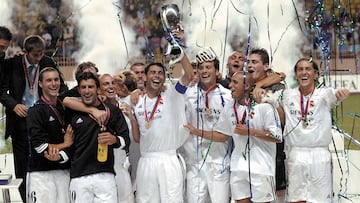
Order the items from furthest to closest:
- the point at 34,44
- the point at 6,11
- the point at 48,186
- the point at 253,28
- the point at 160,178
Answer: the point at 6,11
the point at 253,28
the point at 34,44
the point at 160,178
the point at 48,186

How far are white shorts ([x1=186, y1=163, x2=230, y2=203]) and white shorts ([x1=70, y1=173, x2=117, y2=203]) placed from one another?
82 centimetres

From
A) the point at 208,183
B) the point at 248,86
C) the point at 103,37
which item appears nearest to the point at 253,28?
the point at 103,37

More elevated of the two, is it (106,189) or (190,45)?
(190,45)

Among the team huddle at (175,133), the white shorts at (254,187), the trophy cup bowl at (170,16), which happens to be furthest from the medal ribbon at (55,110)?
the white shorts at (254,187)

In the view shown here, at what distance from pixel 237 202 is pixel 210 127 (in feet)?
2.41

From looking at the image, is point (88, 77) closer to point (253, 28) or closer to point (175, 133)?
point (175, 133)

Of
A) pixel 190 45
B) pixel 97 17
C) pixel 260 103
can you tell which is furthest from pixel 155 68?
pixel 97 17

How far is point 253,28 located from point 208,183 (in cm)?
431

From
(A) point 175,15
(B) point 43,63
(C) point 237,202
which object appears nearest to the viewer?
(A) point 175,15

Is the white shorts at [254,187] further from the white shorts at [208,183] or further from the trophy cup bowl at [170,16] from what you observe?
the trophy cup bowl at [170,16]

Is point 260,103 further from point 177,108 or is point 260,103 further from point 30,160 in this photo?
point 30,160

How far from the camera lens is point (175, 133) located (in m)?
6.44

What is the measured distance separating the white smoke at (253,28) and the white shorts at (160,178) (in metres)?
2.98

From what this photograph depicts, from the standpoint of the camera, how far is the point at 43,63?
22.5 feet
